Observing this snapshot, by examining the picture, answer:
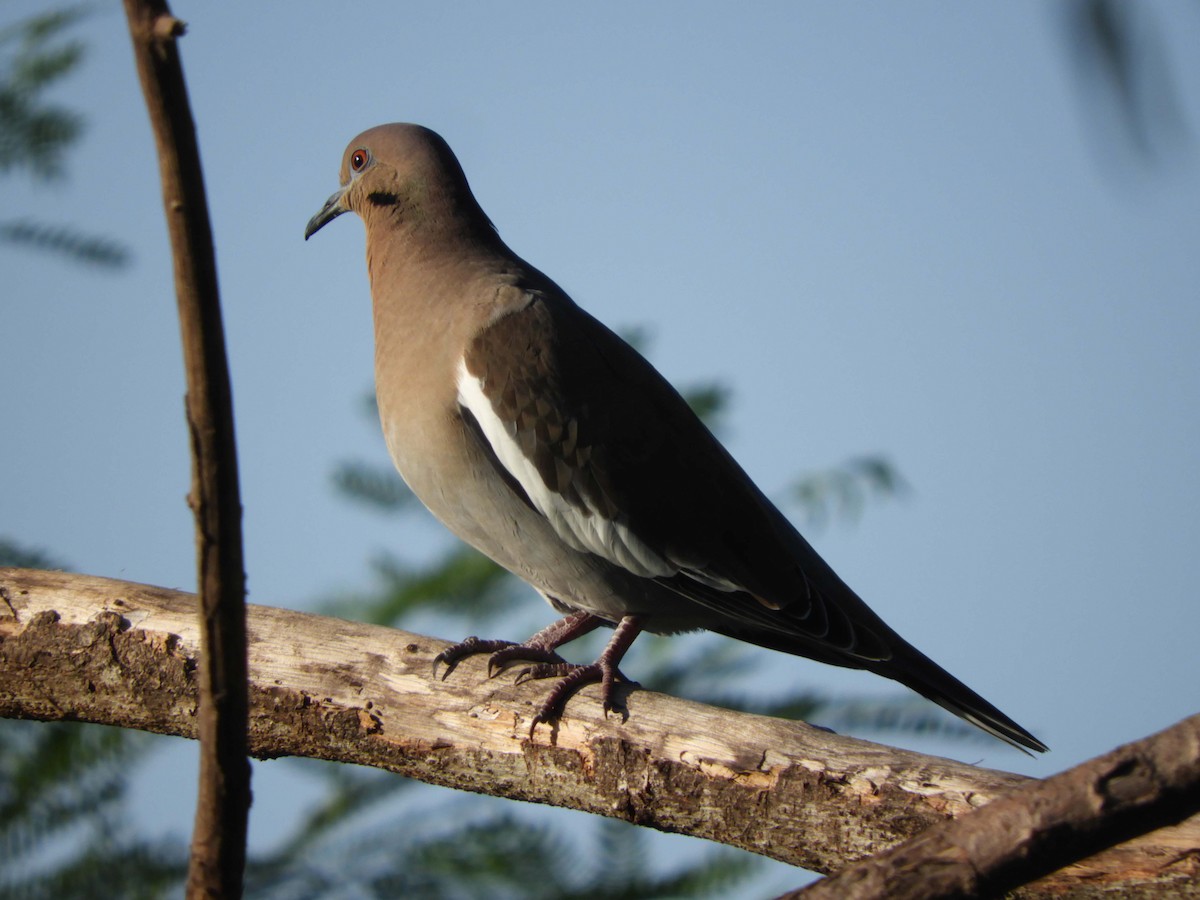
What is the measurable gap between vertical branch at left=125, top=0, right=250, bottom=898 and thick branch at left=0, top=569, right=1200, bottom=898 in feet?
3.06

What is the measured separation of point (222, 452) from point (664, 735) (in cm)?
130

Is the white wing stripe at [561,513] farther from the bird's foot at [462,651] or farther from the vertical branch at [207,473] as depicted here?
the vertical branch at [207,473]

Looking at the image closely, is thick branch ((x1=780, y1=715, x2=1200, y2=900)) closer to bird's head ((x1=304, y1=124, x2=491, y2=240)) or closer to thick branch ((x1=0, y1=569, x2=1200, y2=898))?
thick branch ((x1=0, y1=569, x2=1200, y2=898))

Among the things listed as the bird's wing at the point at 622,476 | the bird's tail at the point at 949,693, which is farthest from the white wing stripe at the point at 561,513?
the bird's tail at the point at 949,693

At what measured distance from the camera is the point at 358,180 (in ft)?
12.0

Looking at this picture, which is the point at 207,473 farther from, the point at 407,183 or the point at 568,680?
the point at 407,183

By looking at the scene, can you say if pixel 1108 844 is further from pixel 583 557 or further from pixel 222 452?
pixel 583 557

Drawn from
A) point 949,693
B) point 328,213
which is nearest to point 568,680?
point 949,693

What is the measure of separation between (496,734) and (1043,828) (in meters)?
1.31

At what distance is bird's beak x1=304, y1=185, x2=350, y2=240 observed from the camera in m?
3.74

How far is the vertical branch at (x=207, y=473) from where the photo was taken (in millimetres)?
1327

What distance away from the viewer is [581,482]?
2996mm

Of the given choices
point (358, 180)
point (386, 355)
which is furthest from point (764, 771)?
point (358, 180)

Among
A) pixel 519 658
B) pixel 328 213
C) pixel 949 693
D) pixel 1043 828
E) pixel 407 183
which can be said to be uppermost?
pixel 328 213
